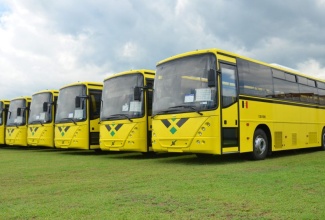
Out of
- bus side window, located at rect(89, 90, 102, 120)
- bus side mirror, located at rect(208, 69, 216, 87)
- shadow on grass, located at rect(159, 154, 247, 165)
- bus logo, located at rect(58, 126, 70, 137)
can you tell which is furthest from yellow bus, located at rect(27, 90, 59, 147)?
bus side mirror, located at rect(208, 69, 216, 87)

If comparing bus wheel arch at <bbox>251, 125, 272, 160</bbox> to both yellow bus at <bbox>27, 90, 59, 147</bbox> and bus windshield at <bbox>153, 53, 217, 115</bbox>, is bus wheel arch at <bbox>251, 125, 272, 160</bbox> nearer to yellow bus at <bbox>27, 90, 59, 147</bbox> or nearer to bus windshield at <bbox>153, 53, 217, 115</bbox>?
bus windshield at <bbox>153, 53, 217, 115</bbox>

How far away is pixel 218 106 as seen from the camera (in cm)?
1033

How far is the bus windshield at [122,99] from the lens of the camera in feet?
43.2

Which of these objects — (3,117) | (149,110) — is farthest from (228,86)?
(3,117)

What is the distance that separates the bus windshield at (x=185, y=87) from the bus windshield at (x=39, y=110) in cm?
819

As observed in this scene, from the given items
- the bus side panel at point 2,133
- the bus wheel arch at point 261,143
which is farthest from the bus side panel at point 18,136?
the bus wheel arch at point 261,143

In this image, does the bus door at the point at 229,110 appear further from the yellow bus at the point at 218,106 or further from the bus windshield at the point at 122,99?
the bus windshield at the point at 122,99

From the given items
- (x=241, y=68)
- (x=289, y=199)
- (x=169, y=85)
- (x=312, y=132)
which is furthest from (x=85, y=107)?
(x=289, y=199)

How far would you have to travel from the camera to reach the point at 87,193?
6438 millimetres

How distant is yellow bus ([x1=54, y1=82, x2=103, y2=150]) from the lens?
609 inches

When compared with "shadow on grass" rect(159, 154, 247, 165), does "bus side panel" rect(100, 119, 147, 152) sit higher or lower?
higher

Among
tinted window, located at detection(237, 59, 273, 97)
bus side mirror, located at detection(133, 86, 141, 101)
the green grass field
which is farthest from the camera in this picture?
A: bus side mirror, located at detection(133, 86, 141, 101)

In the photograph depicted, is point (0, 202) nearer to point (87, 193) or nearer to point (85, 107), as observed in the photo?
point (87, 193)

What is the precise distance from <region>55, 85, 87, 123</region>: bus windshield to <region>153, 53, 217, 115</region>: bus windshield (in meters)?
4.94
